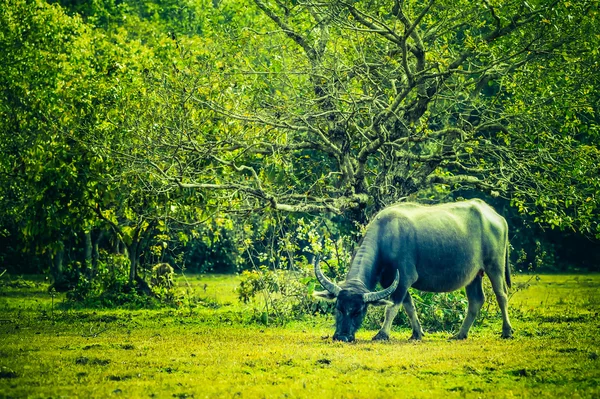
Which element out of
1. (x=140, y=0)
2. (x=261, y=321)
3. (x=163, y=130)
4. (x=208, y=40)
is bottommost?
(x=261, y=321)

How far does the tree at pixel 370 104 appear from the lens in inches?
663

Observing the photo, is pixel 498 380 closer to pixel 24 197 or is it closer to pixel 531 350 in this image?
pixel 531 350

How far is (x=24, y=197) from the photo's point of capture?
22.5 m

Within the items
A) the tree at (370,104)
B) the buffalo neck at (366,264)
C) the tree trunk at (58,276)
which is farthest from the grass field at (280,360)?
the tree trunk at (58,276)

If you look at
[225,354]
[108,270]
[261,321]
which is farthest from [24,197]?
[225,354]

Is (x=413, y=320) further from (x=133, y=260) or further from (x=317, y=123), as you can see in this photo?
(x=133, y=260)

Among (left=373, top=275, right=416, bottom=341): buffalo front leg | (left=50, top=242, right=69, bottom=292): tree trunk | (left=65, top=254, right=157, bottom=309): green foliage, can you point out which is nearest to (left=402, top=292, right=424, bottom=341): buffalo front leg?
(left=373, top=275, right=416, bottom=341): buffalo front leg

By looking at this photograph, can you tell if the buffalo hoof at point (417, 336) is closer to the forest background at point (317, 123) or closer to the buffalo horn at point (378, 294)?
the buffalo horn at point (378, 294)

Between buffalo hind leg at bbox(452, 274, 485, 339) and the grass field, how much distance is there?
358 mm

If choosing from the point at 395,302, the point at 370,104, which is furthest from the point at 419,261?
the point at 370,104

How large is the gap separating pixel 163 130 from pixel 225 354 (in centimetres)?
735

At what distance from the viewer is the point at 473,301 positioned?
A: 15648 millimetres

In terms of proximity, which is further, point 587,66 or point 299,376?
point 587,66

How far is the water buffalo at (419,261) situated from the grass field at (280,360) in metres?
0.56
